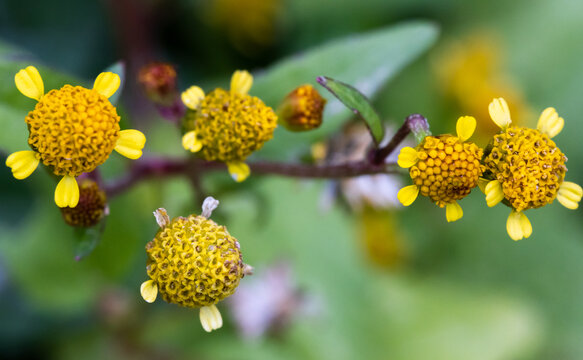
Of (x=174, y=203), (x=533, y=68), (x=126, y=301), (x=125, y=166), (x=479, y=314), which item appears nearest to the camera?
(x=125, y=166)

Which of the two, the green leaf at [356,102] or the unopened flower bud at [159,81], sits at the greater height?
the green leaf at [356,102]

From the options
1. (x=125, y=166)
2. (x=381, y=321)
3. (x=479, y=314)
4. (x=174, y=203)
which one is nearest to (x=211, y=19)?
(x=174, y=203)

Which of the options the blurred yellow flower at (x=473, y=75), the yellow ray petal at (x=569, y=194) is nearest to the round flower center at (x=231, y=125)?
the yellow ray petal at (x=569, y=194)

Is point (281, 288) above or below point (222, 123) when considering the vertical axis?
below

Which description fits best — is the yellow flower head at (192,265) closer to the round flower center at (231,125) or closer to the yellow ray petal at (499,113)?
the round flower center at (231,125)

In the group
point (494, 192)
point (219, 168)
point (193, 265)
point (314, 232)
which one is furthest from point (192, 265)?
point (314, 232)

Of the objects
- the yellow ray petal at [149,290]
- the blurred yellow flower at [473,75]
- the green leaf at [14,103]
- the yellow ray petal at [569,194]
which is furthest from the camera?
the blurred yellow flower at [473,75]

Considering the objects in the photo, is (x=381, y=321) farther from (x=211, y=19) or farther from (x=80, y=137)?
(x=80, y=137)
